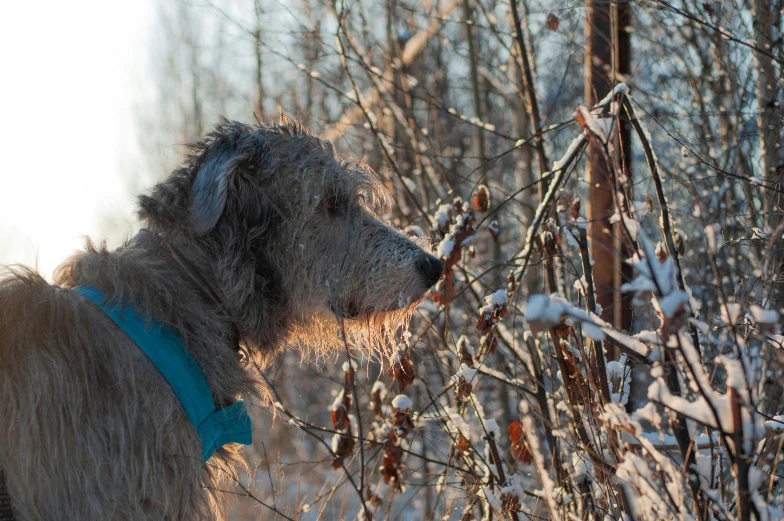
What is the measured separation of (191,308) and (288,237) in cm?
56

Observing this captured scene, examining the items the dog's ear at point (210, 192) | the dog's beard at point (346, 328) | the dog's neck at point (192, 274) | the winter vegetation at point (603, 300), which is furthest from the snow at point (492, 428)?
the dog's ear at point (210, 192)

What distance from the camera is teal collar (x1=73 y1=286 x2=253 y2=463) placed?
2566mm

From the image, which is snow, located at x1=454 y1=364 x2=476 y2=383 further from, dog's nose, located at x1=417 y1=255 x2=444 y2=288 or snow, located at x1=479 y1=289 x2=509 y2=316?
dog's nose, located at x1=417 y1=255 x2=444 y2=288

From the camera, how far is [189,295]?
284 cm

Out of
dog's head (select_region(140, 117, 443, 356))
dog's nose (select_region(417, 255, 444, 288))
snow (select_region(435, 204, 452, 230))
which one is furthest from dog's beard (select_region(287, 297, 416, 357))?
snow (select_region(435, 204, 452, 230))

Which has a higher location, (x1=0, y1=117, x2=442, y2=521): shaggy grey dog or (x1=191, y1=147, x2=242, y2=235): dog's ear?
(x1=191, y1=147, x2=242, y2=235): dog's ear

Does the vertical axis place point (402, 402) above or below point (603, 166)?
below

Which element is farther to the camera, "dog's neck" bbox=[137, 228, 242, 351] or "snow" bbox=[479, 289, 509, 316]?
"snow" bbox=[479, 289, 509, 316]

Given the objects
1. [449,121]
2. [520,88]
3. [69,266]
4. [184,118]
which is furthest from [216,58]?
[69,266]

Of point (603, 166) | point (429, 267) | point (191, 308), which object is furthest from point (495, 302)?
point (191, 308)

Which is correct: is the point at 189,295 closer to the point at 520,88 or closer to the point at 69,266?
the point at 69,266

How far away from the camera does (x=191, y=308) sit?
2781 mm

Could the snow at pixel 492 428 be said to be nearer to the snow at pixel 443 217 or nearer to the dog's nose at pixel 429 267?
the dog's nose at pixel 429 267

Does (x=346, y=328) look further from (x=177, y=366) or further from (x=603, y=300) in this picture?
(x=603, y=300)
